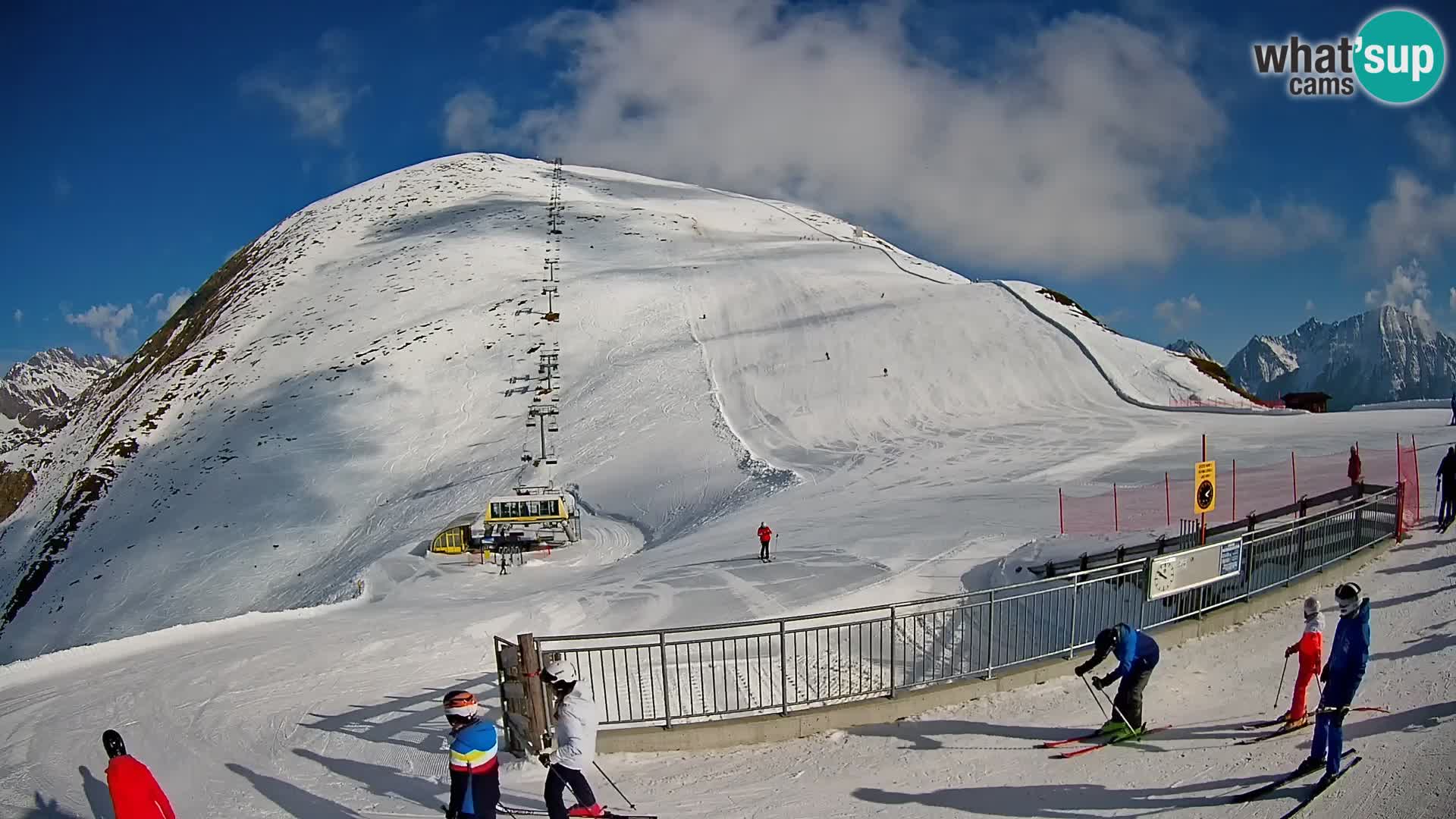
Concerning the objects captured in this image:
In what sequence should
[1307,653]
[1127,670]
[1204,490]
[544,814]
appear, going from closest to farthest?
[544,814], [1307,653], [1127,670], [1204,490]

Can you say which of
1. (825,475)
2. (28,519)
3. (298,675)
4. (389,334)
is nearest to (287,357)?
(389,334)

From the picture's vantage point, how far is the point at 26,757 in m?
10.8

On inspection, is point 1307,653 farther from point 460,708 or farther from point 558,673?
point 460,708

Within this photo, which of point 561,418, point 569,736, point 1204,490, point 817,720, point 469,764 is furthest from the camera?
point 561,418

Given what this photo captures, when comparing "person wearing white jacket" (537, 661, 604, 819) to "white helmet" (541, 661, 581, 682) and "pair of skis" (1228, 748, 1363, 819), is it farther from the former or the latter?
"pair of skis" (1228, 748, 1363, 819)

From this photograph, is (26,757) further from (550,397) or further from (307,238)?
(307,238)

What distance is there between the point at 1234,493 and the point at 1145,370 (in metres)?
27.4

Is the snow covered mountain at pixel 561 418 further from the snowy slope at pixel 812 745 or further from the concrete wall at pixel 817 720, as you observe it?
the concrete wall at pixel 817 720

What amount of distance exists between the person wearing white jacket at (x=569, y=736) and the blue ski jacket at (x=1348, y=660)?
6.34 meters

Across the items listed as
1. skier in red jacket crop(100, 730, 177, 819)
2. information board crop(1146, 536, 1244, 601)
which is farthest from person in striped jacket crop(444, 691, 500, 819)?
information board crop(1146, 536, 1244, 601)

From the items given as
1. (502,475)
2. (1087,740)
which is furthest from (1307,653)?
(502,475)

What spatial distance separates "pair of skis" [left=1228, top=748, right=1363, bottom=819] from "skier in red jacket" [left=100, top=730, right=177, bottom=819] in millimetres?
8829

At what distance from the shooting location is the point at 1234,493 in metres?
20.5

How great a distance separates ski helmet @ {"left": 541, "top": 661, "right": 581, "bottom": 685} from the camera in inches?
275
